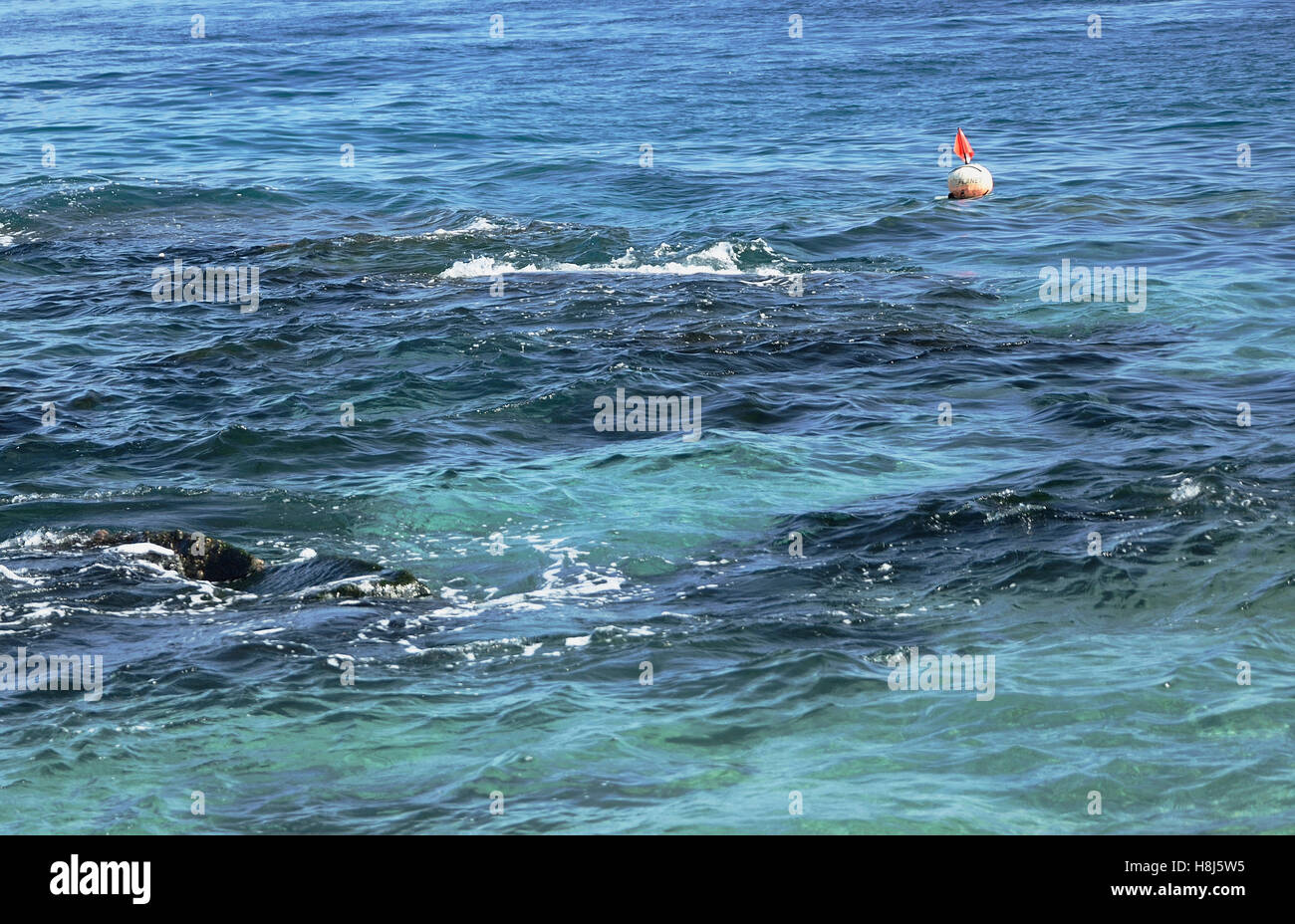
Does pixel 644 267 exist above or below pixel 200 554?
above

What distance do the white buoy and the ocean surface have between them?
1.59ft

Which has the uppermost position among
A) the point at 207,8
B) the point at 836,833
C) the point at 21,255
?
the point at 207,8

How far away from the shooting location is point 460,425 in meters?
12.9

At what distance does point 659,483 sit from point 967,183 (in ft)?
38.4

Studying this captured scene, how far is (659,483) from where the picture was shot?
11383mm

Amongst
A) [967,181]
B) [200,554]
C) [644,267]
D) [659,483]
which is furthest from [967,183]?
[200,554]

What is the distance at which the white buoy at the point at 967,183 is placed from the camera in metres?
21.2

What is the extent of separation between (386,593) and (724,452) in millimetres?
3637

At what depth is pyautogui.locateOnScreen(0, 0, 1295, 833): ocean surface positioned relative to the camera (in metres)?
7.45

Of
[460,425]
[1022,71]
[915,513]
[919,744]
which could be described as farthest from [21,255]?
[1022,71]

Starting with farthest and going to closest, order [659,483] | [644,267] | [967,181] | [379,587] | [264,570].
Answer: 1. [967,181]
2. [644,267]
3. [659,483]
4. [264,570]
5. [379,587]

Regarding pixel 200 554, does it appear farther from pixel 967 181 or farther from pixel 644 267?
pixel 967 181

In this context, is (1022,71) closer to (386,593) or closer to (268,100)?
(268,100)

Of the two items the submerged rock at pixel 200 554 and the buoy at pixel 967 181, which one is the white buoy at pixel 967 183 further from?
the submerged rock at pixel 200 554
